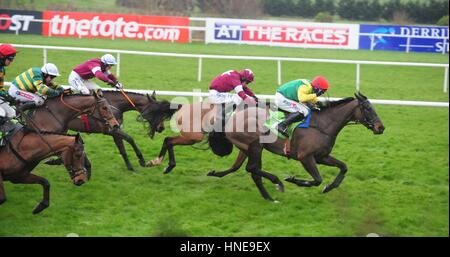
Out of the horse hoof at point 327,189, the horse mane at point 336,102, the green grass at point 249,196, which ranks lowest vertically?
the green grass at point 249,196

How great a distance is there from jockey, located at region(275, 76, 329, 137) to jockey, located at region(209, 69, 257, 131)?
0.41 metres

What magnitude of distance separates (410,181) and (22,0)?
1019 inches

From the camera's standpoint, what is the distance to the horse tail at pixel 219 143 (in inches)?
316

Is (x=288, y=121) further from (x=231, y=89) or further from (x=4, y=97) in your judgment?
(x=4, y=97)

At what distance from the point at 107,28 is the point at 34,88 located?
59.7ft

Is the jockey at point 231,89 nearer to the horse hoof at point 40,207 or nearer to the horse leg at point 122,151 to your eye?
the horse leg at point 122,151

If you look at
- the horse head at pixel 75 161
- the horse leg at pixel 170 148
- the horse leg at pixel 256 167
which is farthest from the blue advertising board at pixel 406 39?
the horse head at pixel 75 161

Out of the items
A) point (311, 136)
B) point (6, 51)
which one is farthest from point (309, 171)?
point (6, 51)

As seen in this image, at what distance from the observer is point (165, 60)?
19109 mm

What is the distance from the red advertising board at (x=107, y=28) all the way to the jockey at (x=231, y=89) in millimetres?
16946

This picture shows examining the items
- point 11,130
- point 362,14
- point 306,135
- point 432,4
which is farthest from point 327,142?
point 362,14

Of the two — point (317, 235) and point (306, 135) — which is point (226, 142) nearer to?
point (306, 135)

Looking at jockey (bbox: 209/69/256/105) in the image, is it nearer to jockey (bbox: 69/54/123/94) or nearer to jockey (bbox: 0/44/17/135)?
jockey (bbox: 69/54/123/94)

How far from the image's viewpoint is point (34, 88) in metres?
7.84
